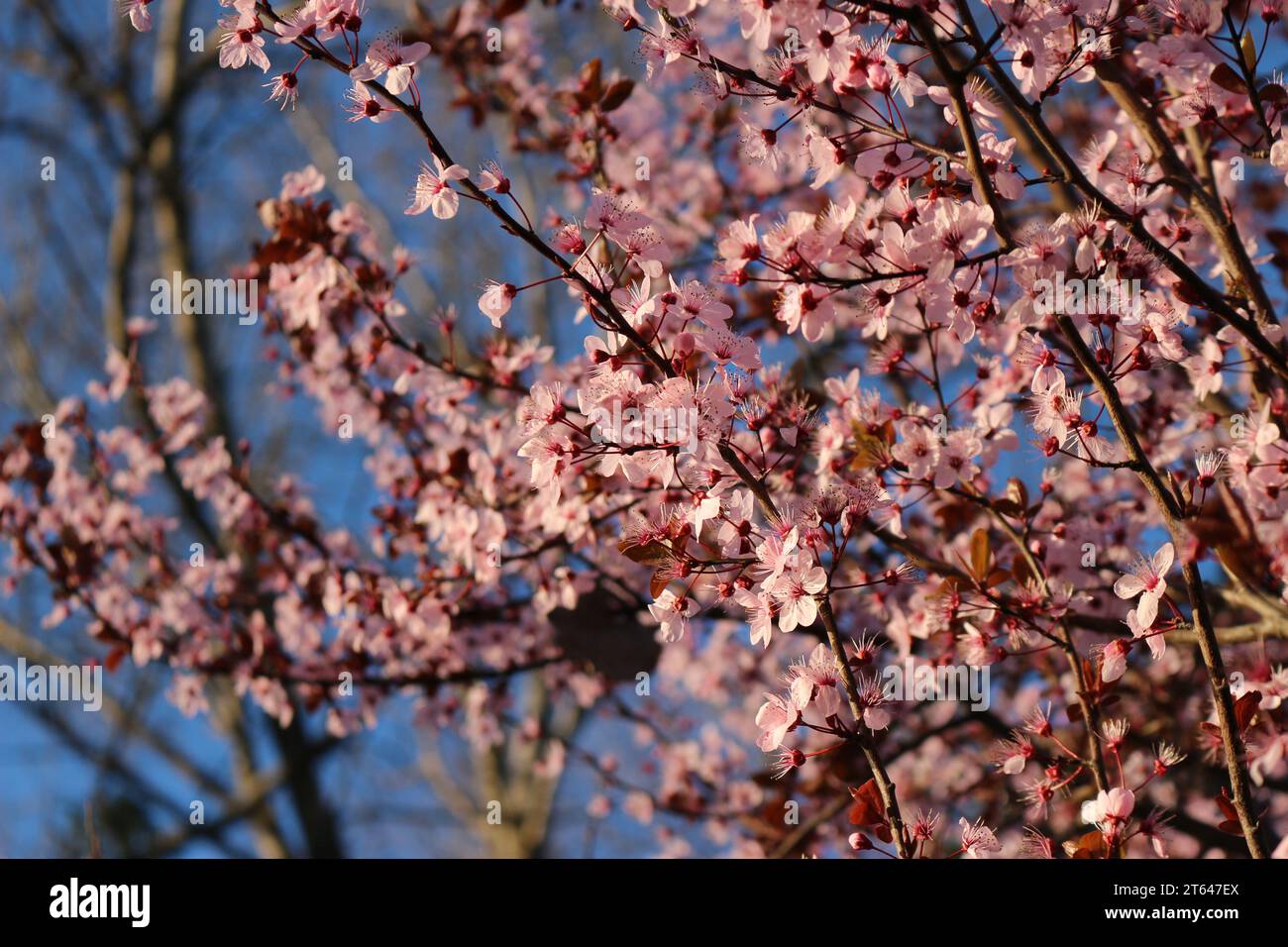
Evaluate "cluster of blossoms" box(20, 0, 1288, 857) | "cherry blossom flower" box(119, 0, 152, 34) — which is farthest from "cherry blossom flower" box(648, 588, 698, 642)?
"cherry blossom flower" box(119, 0, 152, 34)

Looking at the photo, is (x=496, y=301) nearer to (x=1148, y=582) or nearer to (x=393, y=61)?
(x=393, y=61)

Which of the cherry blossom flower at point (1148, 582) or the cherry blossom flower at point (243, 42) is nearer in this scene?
the cherry blossom flower at point (1148, 582)

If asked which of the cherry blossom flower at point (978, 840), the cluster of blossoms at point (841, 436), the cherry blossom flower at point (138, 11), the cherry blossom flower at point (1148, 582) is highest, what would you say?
the cherry blossom flower at point (138, 11)

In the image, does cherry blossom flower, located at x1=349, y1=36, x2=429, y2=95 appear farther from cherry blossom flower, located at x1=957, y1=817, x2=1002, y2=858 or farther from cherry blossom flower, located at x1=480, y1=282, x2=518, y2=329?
cherry blossom flower, located at x1=957, y1=817, x2=1002, y2=858

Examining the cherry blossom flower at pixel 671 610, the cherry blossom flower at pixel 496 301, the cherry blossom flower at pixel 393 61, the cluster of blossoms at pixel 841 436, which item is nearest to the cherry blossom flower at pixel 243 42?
the cluster of blossoms at pixel 841 436

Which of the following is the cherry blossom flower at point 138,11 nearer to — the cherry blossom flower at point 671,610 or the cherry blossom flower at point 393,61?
the cherry blossom flower at point 393,61

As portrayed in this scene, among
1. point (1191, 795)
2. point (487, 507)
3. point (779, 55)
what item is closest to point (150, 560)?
point (487, 507)

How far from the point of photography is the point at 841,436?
8.04ft

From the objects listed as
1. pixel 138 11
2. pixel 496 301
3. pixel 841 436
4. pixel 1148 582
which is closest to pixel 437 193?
pixel 496 301

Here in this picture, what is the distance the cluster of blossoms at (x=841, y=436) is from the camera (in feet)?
6.15

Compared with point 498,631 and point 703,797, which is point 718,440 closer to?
point 498,631

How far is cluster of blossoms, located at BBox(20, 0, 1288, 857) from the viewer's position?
1.88m

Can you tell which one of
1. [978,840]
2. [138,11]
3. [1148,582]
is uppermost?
[138,11]
